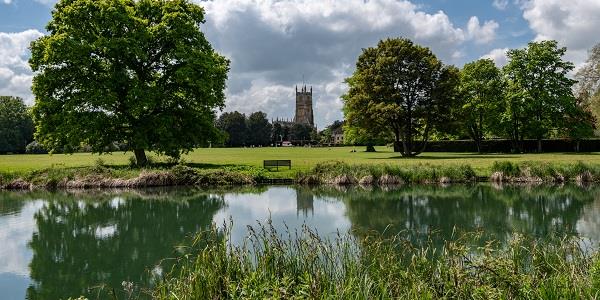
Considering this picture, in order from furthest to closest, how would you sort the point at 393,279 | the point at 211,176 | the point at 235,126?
the point at 235,126 → the point at 211,176 → the point at 393,279

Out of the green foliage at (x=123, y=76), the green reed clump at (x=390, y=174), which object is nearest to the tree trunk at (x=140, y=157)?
the green foliage at (x=123, y=76)

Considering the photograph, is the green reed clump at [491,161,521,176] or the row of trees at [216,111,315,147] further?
the row of trees at [216,111,315,147]

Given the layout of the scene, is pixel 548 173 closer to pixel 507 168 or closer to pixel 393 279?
pixel 507 168

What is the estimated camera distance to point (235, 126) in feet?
445

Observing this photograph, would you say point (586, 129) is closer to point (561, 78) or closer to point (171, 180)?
point (561, 78)

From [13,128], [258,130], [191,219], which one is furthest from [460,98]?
[258,130]

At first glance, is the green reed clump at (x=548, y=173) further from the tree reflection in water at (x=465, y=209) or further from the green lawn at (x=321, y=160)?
the tree reflection in water at (x=465, y=209)

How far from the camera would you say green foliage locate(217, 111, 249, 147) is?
440 ft

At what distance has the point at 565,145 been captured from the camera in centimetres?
5662

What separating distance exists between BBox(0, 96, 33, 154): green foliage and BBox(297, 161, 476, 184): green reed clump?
70626 mm

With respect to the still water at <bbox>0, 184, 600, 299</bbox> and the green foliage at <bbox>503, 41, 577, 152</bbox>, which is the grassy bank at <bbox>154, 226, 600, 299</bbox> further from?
the green foliage at <bbox>503, 41, 577, 152</bbox>

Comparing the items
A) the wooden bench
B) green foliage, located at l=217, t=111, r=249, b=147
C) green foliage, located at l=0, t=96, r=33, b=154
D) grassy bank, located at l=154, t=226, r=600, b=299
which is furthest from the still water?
green foliage, located at l=217, t=111, r=249, b=147

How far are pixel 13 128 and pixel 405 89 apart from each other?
68.5 m

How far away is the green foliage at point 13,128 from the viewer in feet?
271
